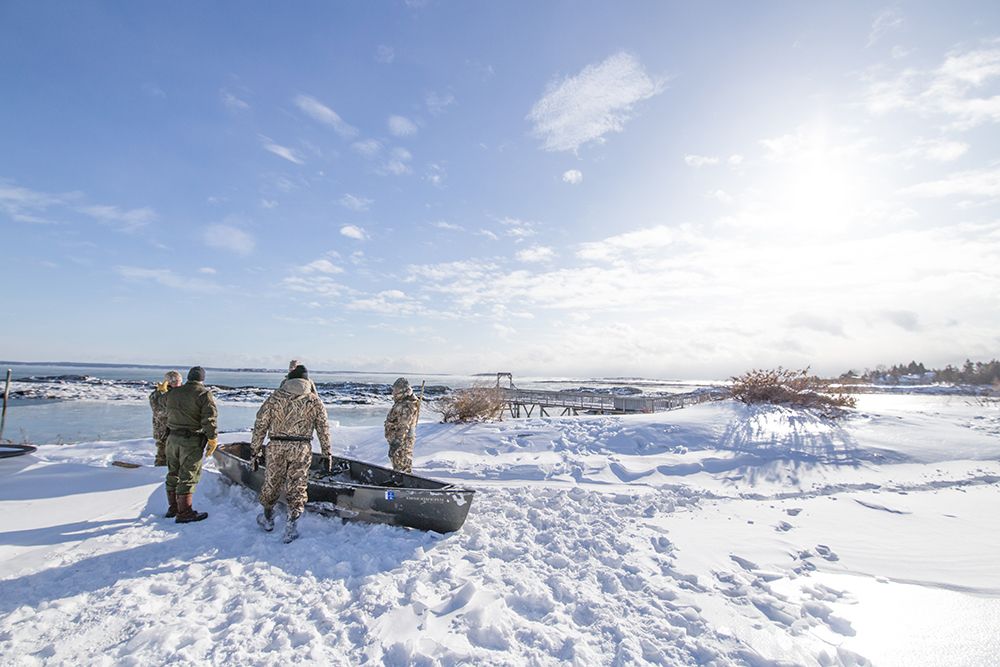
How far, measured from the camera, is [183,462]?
604 cm

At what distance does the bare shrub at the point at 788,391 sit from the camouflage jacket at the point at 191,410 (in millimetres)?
14392

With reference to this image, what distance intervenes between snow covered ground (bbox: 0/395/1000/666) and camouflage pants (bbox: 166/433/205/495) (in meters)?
0.50

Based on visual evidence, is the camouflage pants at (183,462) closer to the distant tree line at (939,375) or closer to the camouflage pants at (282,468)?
the camouflage pants at (282,468)

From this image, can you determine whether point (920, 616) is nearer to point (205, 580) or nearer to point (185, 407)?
point (205, 580)

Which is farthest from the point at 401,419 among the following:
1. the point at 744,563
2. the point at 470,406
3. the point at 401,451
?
the point at 470,406

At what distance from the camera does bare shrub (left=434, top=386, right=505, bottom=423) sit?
1462 cm

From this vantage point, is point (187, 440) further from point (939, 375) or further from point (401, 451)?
point (939, 375)

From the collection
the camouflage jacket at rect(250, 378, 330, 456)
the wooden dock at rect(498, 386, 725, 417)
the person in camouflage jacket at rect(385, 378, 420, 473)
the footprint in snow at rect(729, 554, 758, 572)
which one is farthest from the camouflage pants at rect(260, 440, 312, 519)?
the wooden dock at rect(498, 386, 725, 417)

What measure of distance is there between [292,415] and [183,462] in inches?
67.7

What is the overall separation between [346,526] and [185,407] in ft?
9.03

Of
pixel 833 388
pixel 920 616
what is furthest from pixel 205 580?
pixel 833 388

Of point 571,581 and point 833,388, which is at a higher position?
point 833,388


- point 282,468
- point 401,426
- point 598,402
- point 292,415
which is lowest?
point 598,402

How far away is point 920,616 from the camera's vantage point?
3.66m
